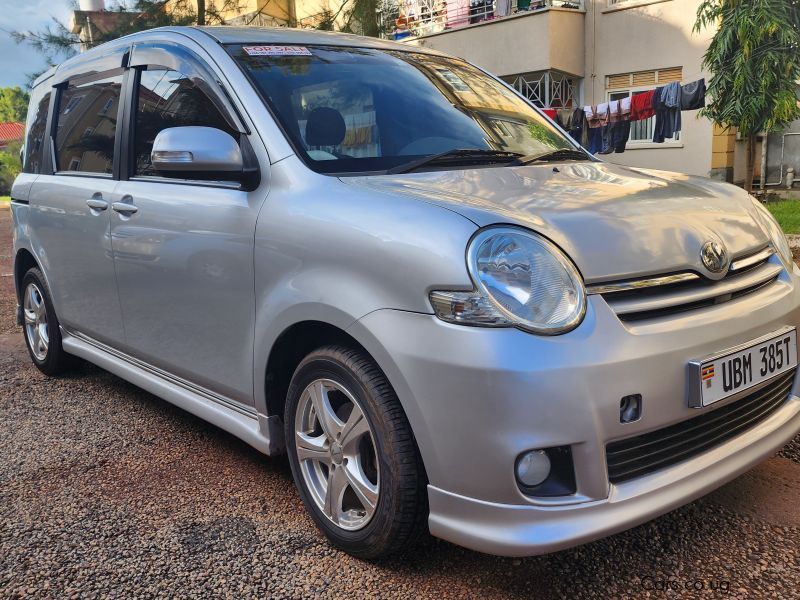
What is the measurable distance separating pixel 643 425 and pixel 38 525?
82.8 inches

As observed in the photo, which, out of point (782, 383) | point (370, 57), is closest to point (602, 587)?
point (782, 383)

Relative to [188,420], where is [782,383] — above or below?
above

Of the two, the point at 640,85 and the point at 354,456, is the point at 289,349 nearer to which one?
the point at 354,456

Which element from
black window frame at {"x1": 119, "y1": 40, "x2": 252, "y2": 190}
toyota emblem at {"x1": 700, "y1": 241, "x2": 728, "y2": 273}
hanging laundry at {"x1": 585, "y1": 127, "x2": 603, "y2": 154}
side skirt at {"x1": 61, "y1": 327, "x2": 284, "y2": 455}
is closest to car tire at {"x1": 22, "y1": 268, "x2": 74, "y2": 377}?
side skirt at {"x1": 61, "y1": 327, "x2": 284, "y2": 455}

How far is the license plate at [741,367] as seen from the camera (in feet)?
6.81

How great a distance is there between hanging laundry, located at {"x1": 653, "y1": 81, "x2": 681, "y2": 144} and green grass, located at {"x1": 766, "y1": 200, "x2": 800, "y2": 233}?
1.79m

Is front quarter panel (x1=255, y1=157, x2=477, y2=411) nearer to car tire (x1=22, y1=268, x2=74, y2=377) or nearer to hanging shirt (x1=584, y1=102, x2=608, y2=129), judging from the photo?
car tire (x1=22, y1=268, x2=74, y2=377)

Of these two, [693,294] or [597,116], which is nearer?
[693,294]

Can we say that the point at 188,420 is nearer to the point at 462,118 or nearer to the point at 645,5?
the point at 462,118

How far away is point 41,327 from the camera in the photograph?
457 centimetres

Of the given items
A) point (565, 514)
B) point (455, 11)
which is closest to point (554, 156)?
point (565, 514)

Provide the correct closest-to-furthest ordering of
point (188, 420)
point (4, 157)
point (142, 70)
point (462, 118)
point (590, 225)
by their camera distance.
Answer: point (590, 225)
point (462, 118)
point (142, 70)
point (188, 420)
point (4, 157)

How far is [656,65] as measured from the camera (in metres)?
14.1

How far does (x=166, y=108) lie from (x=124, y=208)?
46 centimetres
